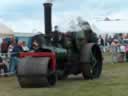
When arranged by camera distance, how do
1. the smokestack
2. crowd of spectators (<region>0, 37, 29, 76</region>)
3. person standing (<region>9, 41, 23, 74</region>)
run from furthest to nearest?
person standing (<region>9, 41, 23, 74</region>), crowd of spectators (<region>0, 37, 29, 76</region>), the smokestack

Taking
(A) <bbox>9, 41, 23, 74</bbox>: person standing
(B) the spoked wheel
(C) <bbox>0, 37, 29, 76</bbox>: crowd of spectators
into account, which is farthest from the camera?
(A) <bbox>9, 41, 23, 74</bbox>: person standing

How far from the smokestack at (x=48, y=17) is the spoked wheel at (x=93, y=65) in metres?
1.52

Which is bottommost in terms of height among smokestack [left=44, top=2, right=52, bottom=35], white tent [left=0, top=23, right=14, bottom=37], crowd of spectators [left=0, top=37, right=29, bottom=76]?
crowd of spectators [left=0, top=37, right=29, bottom=76]

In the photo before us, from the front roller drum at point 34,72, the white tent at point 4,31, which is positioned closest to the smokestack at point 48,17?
the front roller drum at point 34,72

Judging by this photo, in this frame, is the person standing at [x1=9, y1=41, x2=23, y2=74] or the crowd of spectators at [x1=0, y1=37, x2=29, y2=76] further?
the person standing at [x1=9, y1=41, x2=23, y2=74]

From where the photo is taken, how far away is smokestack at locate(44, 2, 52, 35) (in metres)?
13.8

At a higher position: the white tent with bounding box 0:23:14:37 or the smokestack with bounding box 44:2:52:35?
the smokestack with bounding box 44:2:52:35

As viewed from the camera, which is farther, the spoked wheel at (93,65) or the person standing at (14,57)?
the person standing at (14,57)

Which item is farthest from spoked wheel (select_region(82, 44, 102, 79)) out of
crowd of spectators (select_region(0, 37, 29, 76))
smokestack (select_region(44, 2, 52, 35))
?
crowd of spectators (select_region(0, 37, 29, 76))

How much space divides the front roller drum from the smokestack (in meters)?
1.44

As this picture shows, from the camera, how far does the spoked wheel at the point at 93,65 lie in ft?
47.7

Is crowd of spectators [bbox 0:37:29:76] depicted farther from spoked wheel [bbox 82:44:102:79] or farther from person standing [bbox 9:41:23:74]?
spoked wheel [bbox 82:44:102:79]

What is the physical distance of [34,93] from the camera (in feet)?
36.2

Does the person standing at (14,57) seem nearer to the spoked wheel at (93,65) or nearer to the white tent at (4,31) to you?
the spoked wheel at (93,65)
